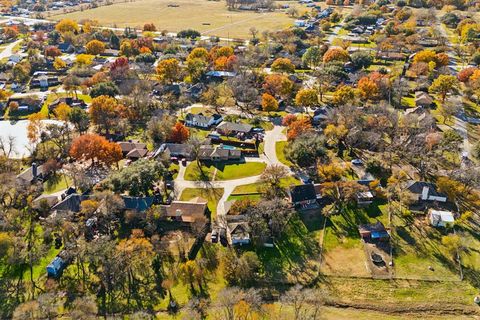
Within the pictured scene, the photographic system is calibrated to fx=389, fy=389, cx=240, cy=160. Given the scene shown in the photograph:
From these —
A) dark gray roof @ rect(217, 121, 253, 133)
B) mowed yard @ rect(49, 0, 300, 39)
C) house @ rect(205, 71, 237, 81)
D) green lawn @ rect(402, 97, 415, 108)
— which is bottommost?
dark gray roof @ rect(217, 121, 253, 133)

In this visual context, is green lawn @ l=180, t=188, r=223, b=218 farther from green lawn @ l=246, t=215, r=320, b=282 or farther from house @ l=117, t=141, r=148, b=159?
house @ l=117, t=141, r=148, b=159

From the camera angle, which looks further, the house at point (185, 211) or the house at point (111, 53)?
the house at point (111, 53)

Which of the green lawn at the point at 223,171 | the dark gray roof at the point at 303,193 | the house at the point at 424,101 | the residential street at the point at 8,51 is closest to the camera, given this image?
the dark gray roof at the point at 303,193

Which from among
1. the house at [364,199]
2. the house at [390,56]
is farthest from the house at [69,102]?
the house at [390,56]

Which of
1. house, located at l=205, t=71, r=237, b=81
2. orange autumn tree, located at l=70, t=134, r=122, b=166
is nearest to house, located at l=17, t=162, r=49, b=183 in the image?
orange autumn tree, located at l=70, t=134, r=122, b=166

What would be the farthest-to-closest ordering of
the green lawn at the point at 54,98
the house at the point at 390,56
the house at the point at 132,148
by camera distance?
the house at the point at 390,56 → the green lawn at the point at 54,98 → the house at the point at 132,148

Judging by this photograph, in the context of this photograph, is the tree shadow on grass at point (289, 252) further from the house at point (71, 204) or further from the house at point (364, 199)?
the house at point (71, 204)

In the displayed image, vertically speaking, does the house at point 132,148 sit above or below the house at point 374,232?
above
